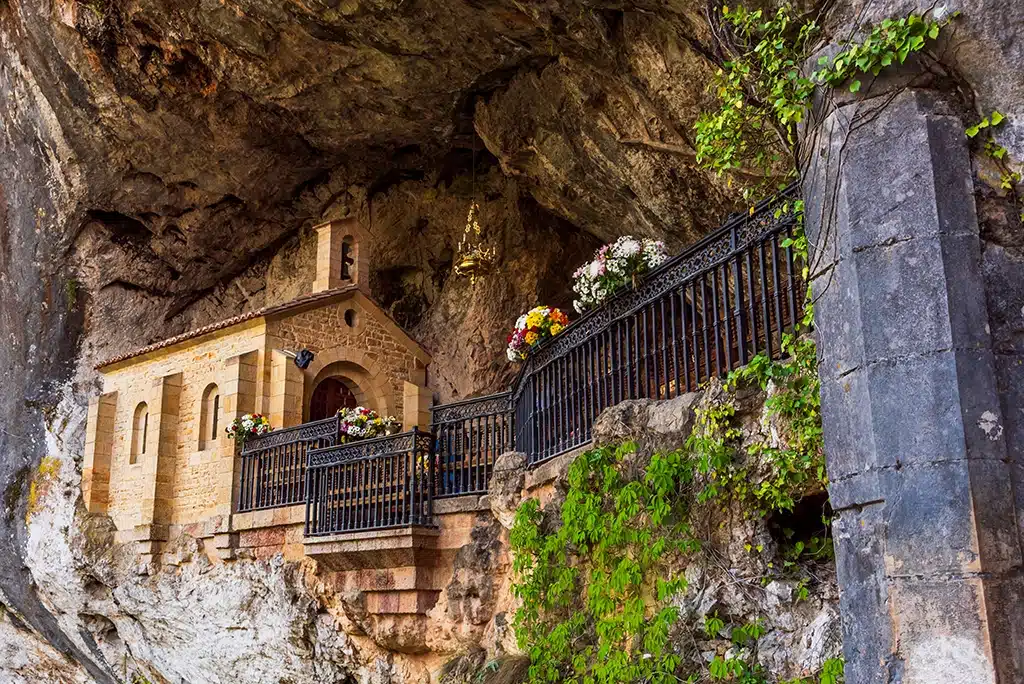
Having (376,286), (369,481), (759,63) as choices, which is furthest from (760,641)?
(376,286)

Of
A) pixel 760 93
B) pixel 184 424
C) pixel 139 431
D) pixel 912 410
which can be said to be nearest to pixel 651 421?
pixel 760 93

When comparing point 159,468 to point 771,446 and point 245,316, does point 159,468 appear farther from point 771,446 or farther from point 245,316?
point 771,446

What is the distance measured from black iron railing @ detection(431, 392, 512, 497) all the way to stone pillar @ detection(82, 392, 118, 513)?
8.75 meters

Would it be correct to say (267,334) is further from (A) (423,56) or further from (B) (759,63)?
(B) (759,63)

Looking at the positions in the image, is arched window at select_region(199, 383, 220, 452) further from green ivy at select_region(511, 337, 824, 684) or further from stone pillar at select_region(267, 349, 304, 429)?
green ivy at select_region(511, 337, 824, 684)

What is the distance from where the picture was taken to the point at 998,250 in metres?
4.64

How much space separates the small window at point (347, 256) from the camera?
57.9 feet

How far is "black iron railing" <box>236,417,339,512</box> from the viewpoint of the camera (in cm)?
1339

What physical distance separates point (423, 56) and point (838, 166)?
995 centimetres

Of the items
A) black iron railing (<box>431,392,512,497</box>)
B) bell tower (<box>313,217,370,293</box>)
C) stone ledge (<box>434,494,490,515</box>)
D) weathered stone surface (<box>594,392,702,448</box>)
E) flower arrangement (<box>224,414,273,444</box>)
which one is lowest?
stone ledge (<box>434,494,490,515</box>)

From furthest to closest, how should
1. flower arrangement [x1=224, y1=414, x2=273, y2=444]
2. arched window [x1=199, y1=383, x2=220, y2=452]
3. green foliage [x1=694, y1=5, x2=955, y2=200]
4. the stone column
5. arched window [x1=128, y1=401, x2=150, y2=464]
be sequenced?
1. arched window [x1=128, y1=401, x2=150, y2=464]
2. arched window [x1=199, y1=383, x2=220, y2=452]
3. flower arrangement [x1=224, y1=414, x2=273, y2=444]
4. the stone column
5. green foliage [x1=694, y1=5, x2=955, y2=200]

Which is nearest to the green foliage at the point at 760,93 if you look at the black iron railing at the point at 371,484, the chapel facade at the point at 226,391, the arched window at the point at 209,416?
the black iron railing at the point at 371,484

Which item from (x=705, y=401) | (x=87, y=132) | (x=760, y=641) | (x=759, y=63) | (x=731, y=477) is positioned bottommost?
(x=760, y=641)

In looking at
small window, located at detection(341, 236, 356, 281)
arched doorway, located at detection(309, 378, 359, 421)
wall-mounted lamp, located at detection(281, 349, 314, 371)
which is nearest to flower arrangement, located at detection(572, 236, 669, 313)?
wall-mounted lamp, located at detection(281, 349, 314, 371)
